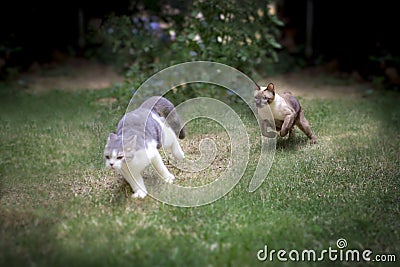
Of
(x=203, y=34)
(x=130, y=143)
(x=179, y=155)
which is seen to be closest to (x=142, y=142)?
(x=130, y=143)

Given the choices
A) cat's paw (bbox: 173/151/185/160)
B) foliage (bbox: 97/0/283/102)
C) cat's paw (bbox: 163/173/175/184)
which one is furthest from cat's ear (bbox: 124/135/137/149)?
foliage (bbox: 97/0/283/102)

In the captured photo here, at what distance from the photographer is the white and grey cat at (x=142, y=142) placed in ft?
13.0

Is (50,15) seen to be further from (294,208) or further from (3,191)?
(294,208)

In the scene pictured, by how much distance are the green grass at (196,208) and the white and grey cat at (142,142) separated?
215 millimetres

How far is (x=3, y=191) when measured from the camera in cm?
448

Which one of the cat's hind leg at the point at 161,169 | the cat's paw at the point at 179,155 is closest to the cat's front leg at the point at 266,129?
the cat's paw at the point at 179,155

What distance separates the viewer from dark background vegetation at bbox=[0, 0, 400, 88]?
351 inches

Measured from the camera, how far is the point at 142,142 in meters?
4.07

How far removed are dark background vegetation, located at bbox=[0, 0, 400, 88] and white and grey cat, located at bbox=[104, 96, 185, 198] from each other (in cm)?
393

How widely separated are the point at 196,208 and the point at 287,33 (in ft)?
24.7

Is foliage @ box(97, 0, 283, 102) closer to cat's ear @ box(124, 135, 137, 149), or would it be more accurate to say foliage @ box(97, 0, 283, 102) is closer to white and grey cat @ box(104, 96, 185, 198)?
white and grey cat @ box(104, 96, 185, 198)

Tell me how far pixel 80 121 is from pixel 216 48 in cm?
204

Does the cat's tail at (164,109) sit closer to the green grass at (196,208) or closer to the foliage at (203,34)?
the green grass at (196,208)

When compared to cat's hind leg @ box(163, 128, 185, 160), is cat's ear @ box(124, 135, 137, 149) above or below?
above
